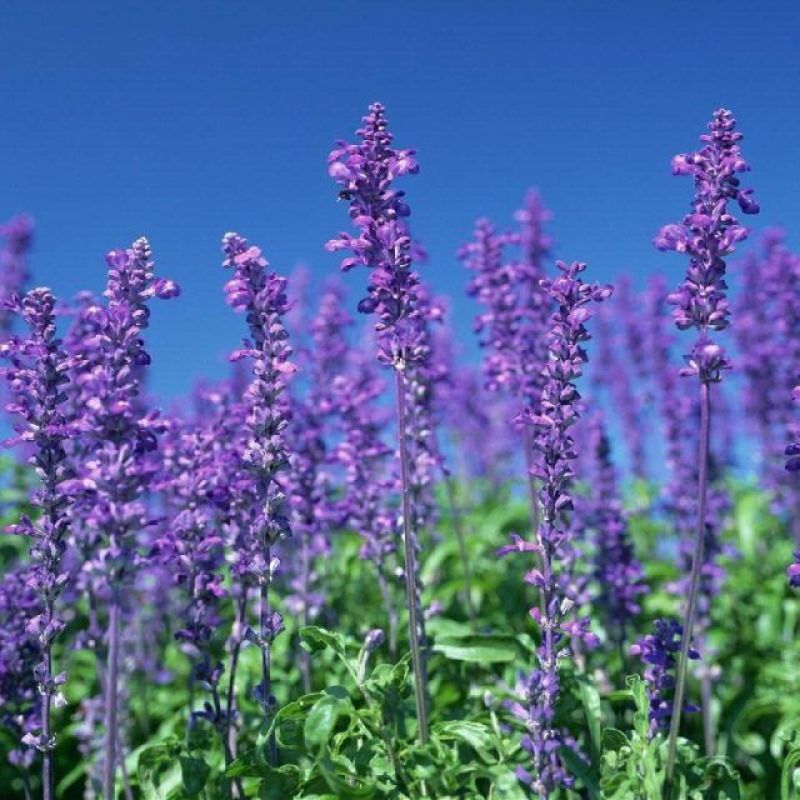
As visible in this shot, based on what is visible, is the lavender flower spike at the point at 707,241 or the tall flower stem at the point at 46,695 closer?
the lavender flower spike at the point at 707,241

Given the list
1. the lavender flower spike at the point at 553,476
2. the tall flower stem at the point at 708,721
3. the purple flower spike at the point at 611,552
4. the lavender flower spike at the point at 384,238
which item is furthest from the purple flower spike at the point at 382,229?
the tall flower stem at the point at 708,721

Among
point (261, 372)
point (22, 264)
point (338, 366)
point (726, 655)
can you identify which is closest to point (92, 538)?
point (261, 372)

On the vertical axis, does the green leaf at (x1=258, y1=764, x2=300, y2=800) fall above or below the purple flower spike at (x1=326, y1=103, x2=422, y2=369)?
below

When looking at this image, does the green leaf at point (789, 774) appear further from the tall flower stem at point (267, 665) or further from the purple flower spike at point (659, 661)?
the tall flower stem at point (267, 665)

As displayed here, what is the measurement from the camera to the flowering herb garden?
4762 mm

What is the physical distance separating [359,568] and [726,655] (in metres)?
3.73

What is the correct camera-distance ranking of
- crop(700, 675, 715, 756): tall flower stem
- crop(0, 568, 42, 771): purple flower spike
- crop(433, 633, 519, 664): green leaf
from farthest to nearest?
1. crop(700, 675, 715, 756): tall flower stem
2. crop(433, 633, 519, 664): green leaf
3. crop(0, 568, 42, 771): purple flower spike

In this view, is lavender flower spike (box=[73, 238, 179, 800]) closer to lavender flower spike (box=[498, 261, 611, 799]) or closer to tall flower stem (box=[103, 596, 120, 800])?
tall flower stem (box=[103, 596, 120, 800])

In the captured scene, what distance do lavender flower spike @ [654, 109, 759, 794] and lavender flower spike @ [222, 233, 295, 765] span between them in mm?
1998

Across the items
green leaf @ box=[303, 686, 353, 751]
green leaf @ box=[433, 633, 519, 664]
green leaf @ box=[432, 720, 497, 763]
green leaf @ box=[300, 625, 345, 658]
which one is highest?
green leaf @ box=[300, 625, 345, 658]

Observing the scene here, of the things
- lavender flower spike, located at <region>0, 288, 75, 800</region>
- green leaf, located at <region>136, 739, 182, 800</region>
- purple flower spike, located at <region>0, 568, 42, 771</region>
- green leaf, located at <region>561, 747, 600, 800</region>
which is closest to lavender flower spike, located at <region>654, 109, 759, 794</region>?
green leaf, located at <region>561, 747, 600, 800</region>

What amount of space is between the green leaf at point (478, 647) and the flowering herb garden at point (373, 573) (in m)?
0.02

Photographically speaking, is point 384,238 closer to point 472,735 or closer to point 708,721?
point 472,735

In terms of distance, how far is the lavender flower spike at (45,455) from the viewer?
511 cm
